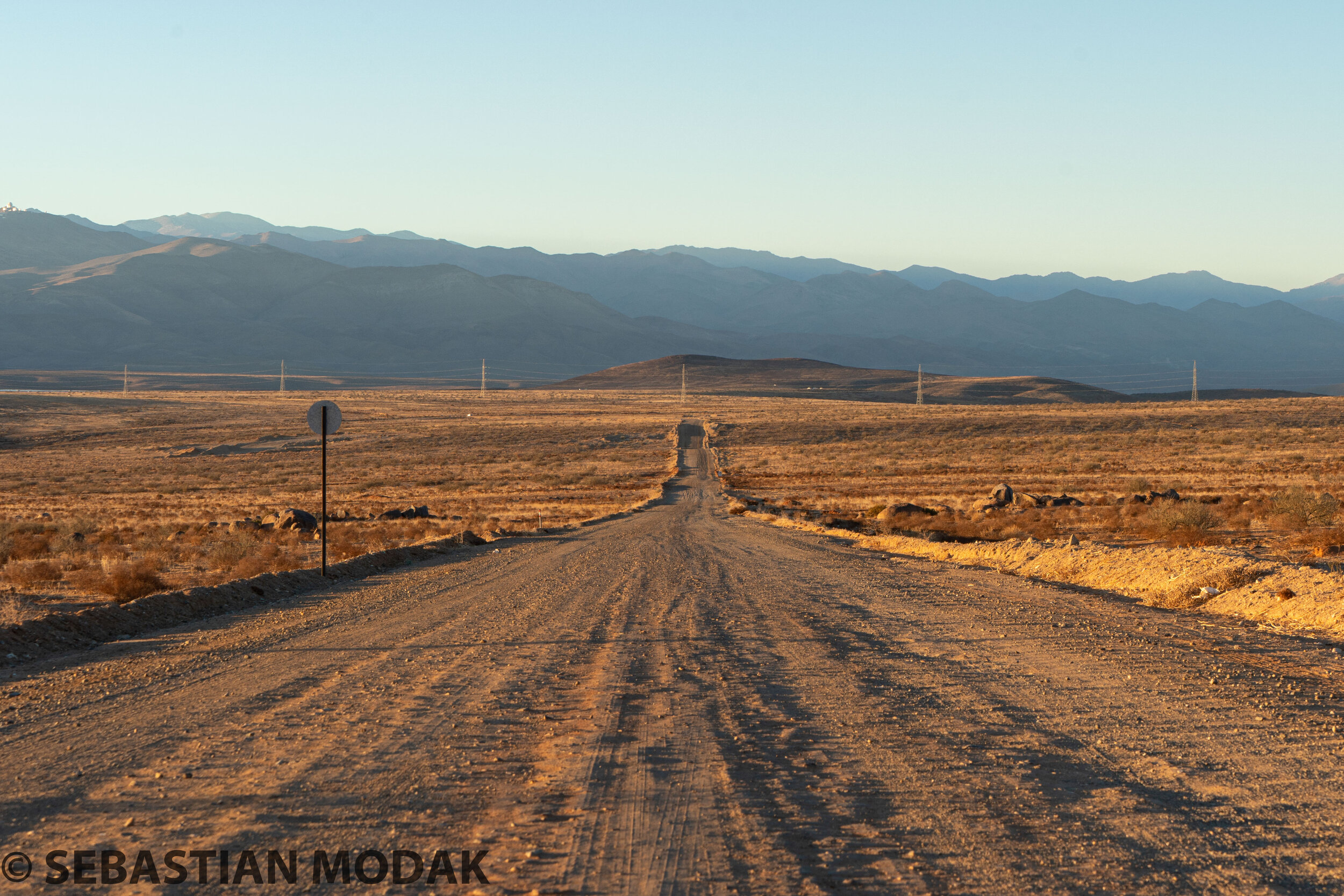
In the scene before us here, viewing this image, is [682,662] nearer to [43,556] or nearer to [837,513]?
[43,556]

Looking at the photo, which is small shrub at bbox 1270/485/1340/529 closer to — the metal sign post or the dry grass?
the dry grass

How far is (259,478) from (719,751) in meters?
57.5

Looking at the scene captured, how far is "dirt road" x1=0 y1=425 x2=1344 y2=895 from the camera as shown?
4.63m

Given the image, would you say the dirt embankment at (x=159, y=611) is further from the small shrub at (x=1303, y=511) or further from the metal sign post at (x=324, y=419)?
the small shrub at (x=1303, y=511)

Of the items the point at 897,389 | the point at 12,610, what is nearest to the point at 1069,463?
the point at 12,610

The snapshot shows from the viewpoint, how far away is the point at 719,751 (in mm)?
6203

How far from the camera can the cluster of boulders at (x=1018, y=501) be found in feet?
108

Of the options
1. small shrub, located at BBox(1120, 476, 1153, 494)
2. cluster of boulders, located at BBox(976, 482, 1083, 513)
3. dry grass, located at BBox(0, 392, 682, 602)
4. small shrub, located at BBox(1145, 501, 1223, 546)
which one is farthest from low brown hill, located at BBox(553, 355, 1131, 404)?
small shrub, located at BBox(1145, 501, 1223, 546)

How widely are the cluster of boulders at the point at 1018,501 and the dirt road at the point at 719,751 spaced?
22497 millimetres

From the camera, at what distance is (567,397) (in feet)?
506

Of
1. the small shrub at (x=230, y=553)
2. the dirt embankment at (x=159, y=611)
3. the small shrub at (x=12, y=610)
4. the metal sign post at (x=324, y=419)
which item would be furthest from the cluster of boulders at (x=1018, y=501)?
the small shrub at (x=12, y=610)

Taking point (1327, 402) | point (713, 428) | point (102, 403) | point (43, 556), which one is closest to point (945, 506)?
point (43, 556)

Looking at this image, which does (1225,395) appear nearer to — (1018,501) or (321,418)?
(1018,501)

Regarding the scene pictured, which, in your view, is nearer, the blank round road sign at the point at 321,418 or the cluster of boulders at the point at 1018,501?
the blank round road sign at the point at 321,418
